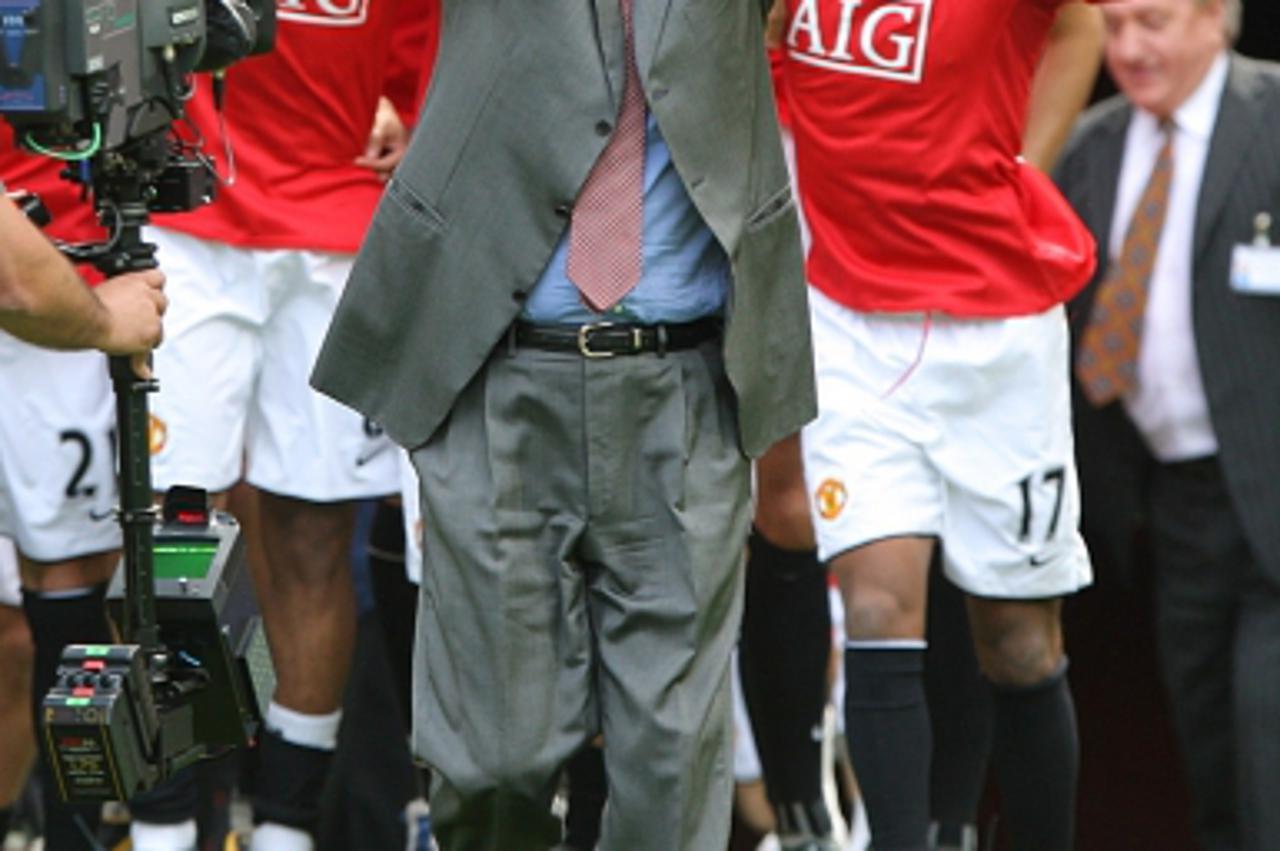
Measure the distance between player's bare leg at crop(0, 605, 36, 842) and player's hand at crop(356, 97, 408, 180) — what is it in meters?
1.07

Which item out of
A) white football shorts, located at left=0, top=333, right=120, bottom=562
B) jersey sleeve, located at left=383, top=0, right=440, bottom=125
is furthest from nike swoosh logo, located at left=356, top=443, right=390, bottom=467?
jersey sleeve, located at left=383, top=0, right=440, bottom=125

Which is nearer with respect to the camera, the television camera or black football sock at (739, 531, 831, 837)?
the television camera

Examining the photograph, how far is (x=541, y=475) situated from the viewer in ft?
16.5

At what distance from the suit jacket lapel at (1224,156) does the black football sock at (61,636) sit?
2182 mm

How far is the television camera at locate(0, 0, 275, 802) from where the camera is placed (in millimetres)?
4840

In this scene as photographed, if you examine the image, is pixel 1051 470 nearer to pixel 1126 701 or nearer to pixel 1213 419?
pixel 1213 419

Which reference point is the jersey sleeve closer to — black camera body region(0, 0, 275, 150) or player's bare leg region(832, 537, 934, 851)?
black camera body region(0, 0, 275, 150)

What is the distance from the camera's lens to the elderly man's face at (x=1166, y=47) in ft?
20.9

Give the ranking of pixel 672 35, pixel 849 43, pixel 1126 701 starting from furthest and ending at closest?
1. pixel 1126 701
2. pixel 849 43
3. pixel 672 35

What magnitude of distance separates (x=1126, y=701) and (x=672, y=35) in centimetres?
366

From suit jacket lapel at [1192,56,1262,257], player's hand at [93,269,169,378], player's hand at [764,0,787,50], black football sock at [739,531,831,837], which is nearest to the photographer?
player's hand at [93,269,169,378]

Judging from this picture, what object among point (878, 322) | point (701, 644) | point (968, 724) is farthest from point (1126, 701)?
point (701, 644)

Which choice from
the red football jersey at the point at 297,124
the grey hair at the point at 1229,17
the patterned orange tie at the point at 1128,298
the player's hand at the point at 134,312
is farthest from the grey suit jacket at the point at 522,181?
the grey hair at the point at 1229,17

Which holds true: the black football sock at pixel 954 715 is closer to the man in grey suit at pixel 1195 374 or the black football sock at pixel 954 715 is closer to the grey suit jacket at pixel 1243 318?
the man in grey suit at pixel 1195 374
